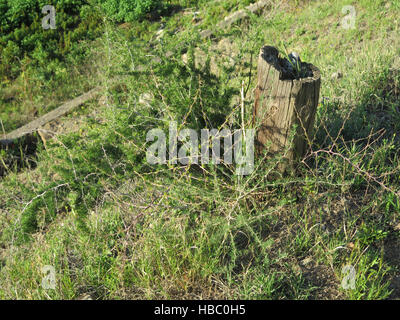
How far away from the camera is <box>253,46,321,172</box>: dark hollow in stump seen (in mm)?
2936

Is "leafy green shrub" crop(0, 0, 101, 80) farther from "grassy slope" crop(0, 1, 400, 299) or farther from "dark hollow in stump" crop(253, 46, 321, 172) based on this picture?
"dark hollow in stump" crop(253, 46, 321, 172)

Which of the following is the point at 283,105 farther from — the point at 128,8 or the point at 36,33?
the point at 36,33

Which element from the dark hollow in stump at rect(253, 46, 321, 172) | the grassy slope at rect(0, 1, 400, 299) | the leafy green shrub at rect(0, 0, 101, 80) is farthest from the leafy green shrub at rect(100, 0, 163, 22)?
the dark hollow in stump at rect(253, 46, 321, 172)

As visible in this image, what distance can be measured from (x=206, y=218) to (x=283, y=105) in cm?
→ 101

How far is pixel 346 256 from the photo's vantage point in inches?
110

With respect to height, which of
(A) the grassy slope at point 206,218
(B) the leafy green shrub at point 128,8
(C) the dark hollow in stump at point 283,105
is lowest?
(A) the grassy slope at point 206,218

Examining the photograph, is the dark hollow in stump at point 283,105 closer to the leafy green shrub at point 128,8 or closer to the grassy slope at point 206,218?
the grassy slope at point 206,218

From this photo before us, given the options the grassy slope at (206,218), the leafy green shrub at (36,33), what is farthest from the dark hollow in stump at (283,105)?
the leafy green shrub at (36,33)

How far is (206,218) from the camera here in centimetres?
291

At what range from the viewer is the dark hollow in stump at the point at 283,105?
2936mm

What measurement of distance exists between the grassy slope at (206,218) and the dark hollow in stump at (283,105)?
0.19m

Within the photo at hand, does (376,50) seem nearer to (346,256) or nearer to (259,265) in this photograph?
(346,256)

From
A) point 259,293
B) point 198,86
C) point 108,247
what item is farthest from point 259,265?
point 198,86

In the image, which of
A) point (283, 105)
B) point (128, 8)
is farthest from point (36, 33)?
point (283, 105)
